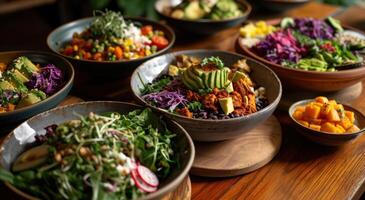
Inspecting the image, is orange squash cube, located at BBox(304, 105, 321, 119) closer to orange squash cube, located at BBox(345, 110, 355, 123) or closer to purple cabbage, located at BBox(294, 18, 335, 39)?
orange squash cube, located at BBox(345, 110, 355, 123)

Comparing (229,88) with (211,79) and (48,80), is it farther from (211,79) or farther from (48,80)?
(48,80)

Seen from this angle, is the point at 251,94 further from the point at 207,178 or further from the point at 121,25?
the point at 121,25

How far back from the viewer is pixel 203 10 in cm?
266

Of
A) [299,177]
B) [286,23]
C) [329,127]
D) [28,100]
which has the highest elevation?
[28,100]

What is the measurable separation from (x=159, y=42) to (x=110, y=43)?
29cm

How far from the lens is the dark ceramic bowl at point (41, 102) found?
1539 mm

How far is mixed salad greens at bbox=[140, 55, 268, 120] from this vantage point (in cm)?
160

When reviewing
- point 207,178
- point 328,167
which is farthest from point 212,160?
point 328,167

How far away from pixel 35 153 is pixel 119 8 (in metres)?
3.27

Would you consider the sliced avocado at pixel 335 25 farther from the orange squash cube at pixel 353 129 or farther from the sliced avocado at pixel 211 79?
the sliced avocado at pixel 211 79

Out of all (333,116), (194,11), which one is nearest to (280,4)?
(194,11)

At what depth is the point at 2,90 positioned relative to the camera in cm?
170

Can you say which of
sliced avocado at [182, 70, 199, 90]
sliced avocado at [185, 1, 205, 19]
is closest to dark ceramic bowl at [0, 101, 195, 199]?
sliced avocado at [182, 70, 199, 90]

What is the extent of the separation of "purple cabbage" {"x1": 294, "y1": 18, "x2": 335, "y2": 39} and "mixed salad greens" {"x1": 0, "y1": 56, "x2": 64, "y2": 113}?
145cm
